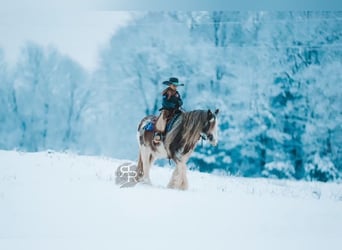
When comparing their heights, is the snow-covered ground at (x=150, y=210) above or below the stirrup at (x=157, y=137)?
below

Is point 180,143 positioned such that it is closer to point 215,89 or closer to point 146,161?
point 146,161

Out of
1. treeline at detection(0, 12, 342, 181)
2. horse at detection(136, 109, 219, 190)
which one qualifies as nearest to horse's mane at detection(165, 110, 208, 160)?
horse at detection(136, 109, 219, 190)

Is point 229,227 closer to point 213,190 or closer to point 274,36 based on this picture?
point 213,190

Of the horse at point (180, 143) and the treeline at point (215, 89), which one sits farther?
the treeline at point (215, 89)

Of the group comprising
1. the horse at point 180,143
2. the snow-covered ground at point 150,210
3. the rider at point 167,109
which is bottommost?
the snow-covered ground at point 150,210

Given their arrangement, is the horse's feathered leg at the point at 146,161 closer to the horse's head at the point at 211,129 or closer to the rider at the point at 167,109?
the rider at the point at 167,109

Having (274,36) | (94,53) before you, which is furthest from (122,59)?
(274,36)

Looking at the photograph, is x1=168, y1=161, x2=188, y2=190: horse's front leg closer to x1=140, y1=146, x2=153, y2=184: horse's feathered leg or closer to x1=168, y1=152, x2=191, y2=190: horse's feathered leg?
x1=168, y1=152, x2=191, y2=190: horse's feathered leg

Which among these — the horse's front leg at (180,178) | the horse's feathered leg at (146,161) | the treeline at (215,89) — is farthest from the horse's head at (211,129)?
the horse's feathered leg at (146,161)

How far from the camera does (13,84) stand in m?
3.31

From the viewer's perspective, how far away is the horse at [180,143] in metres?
3.14

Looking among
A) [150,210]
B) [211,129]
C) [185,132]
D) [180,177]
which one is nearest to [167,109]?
[185,132]

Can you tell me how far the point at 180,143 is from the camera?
10.4 feet

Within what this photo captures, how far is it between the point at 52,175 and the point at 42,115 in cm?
39
